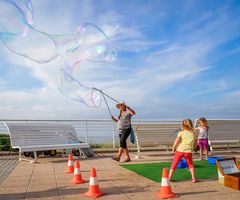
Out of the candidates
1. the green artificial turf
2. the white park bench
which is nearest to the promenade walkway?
the green artificial turf

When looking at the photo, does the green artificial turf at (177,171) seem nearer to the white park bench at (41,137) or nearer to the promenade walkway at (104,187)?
the promenade walkway at (104,187)

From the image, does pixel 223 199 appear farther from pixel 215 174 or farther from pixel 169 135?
pixel 169 135

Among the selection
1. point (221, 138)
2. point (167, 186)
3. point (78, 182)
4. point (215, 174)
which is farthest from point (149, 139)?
point (167, 186)

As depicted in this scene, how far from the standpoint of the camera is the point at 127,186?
707 cm

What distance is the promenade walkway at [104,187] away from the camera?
6.20 metres

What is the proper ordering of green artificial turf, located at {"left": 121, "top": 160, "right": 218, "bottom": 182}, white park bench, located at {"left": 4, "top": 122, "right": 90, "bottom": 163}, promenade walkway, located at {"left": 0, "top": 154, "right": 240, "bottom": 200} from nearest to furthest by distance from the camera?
promenade walkway, located at {"left": 0, "top": 154, "right": 240, "bottom": 200} < green artificial turf, located at {"left": 121, "top": 160, "right": 218, "bottom": 182} < white park bench, located at {"left": 4, "top": 122, "right": 90, "bottom": 163}

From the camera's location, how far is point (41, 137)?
12.4m

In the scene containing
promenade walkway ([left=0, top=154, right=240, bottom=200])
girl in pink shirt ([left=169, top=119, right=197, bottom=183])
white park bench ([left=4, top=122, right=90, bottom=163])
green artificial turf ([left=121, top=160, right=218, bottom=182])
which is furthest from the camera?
white park bench ([left=4, top=122, right=90, bottom=163])

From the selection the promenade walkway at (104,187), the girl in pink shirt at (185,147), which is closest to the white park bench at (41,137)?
the promenade walkway at (104,187)

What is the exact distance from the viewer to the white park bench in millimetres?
11312

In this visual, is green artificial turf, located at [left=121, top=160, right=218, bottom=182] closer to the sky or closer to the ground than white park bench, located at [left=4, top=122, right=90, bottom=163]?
closer to the ground

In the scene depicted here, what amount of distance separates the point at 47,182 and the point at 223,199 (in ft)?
11.9

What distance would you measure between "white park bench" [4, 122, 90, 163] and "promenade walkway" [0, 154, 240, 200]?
81.2 inches

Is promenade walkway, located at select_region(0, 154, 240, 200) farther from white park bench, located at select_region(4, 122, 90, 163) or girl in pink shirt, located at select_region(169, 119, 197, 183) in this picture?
white park bench, located at select_region(4, 122, 90, 163)
